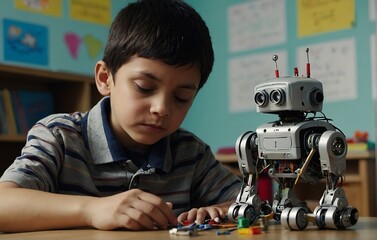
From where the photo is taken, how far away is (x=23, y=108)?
2.41 meters

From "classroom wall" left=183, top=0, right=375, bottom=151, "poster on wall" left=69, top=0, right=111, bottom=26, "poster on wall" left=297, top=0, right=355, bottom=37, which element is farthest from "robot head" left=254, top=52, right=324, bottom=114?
"poster on wall" left=69, top=0, right=111, bottom=26

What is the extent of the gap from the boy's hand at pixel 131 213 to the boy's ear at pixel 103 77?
349 mm

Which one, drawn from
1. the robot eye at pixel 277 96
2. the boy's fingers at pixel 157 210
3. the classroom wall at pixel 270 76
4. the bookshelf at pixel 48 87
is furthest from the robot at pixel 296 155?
the classroom wall at pixel 270 76

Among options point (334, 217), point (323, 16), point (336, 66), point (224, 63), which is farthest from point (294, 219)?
point (224, 63)

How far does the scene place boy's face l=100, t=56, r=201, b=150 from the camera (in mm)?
910

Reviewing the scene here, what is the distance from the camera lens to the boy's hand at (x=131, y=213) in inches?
28.7

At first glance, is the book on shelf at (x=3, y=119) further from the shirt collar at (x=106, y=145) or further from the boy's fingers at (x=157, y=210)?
the boy's fingers at (x=157, y=210)

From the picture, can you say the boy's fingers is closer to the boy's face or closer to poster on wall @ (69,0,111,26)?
the boy's face

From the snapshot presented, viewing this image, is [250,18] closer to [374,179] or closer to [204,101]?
[204,101]

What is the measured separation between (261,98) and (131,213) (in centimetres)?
24

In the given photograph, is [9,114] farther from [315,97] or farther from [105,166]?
[315,97]

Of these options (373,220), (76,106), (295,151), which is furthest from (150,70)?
(76,106)

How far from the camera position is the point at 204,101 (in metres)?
3.35

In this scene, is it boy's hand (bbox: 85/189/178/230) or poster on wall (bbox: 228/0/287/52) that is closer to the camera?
boy's hand (bbox: 85/189/178/230)
